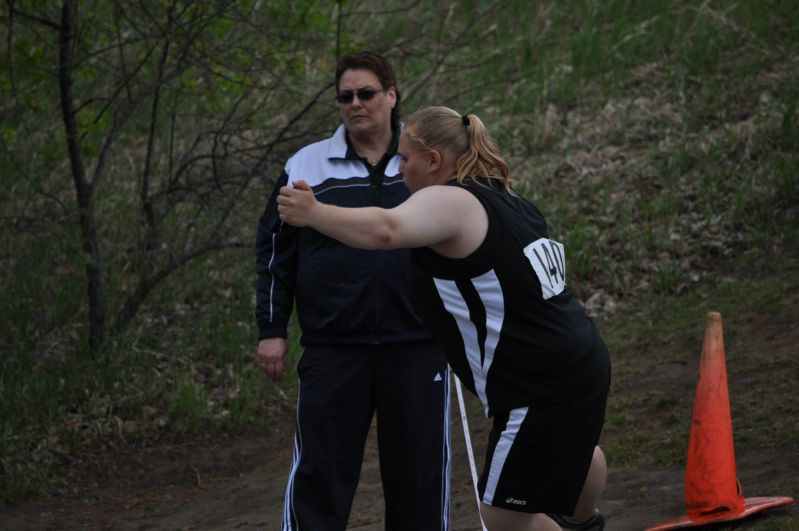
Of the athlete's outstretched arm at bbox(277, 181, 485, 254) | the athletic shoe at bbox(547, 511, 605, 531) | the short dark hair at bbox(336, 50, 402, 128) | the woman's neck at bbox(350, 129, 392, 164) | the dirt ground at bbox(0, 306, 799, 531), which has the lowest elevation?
the dirt ground at bbox(0, 306, 799, 531)

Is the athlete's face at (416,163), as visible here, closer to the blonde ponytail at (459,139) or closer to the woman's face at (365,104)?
the blonde ponytail at (459,139)

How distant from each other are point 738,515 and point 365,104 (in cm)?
242

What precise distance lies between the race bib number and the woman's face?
1.24 metres

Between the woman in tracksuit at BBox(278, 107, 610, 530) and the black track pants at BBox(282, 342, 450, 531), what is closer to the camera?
the woman in tracksuit at BBox(278, 107, 610, 530)

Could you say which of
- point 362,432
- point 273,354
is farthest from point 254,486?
point 362,432

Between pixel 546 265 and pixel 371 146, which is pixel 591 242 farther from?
pixel 546 265

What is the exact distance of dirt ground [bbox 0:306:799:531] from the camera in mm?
5801

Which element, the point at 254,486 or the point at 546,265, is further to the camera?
the point at 254,486

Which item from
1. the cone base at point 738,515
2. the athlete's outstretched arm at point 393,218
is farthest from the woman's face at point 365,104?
the cone base at point 738,515

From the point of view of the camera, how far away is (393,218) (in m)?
3.47

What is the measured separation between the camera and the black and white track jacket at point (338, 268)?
455 cm

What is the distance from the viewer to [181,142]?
36.8 feet

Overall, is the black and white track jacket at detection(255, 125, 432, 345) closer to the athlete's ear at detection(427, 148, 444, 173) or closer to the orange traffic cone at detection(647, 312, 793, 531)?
the athlete's ear at detection(427, 148, 444, 173)

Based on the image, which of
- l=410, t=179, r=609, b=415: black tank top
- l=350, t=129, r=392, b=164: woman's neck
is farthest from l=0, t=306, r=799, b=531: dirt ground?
l=350, t=129, r=392, b=164: woman's neck
